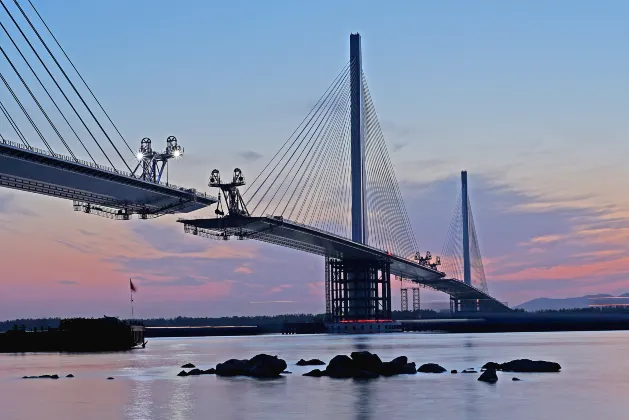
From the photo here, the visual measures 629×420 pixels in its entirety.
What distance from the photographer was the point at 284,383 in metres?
46.7

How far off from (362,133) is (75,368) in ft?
248

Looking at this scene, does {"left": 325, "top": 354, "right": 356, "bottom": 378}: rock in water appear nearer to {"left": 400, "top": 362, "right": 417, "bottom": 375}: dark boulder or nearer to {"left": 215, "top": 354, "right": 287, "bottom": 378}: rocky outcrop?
{"left": 215, "top": 354, "right": 287, "bottom": 378}: rocky outcrop

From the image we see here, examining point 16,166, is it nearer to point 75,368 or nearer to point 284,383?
point 75,368

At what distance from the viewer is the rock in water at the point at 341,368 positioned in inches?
1943

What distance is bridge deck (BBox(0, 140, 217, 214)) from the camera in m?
72.0

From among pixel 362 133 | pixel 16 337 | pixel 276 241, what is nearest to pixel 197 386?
pixel 16 337

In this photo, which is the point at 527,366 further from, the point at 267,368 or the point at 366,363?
the point at 267,368

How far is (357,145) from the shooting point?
5157 inches

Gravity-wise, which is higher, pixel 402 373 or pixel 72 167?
pixel 72 167

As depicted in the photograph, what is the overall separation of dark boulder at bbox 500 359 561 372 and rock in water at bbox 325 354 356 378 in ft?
27.5

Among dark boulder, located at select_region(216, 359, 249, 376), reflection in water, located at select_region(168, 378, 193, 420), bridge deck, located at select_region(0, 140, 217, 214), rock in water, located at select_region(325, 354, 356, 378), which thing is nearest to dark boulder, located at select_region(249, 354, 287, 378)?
dark boulder, located at select_region(216, 359, 249, 376)

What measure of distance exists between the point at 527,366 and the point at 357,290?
10312 cm

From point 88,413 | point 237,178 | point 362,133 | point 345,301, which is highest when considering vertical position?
point 362,133

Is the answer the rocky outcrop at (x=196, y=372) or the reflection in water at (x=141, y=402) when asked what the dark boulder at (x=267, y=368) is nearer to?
the rocky outcrop at (x=196, y=372)
